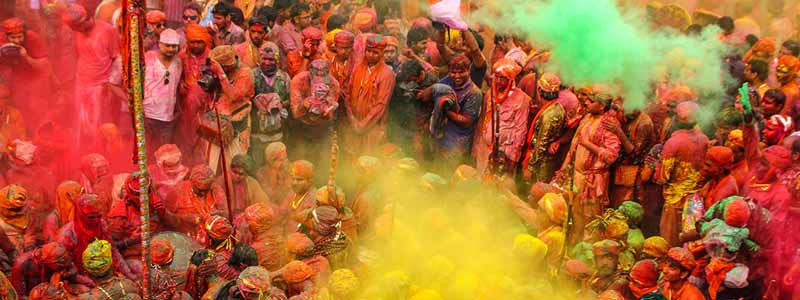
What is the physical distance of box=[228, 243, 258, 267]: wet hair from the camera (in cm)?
939

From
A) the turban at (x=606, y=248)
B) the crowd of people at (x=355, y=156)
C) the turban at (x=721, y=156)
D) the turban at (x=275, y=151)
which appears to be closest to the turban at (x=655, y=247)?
the crowd of people at (x=355, y=156)

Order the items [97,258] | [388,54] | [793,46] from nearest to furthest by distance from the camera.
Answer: [97,258]
[793,46]
[388,54]

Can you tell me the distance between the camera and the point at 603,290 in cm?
980

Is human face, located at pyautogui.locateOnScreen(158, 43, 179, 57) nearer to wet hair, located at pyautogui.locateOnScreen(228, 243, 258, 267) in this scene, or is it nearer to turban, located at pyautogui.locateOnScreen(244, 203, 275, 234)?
turban, located at pyautogui.locateOnScreen(244, 203, 275, 234)

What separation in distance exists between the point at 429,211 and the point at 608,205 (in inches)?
69.3

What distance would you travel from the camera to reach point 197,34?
1130cm

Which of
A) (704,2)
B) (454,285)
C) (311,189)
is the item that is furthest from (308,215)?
(704,2)

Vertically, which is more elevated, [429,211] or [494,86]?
[494,86]

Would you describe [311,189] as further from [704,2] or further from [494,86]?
[704,2]

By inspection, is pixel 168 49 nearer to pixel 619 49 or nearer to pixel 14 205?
pixel 14 205

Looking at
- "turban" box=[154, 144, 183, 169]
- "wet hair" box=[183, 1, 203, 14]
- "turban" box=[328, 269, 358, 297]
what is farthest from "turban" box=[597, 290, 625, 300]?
"wet hair" box=[183, 1, 203, 14]

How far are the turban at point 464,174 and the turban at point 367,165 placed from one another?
2.35 feet

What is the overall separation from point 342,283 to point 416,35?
3.94 meters

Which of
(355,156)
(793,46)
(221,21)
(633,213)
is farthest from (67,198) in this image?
(793,46)
